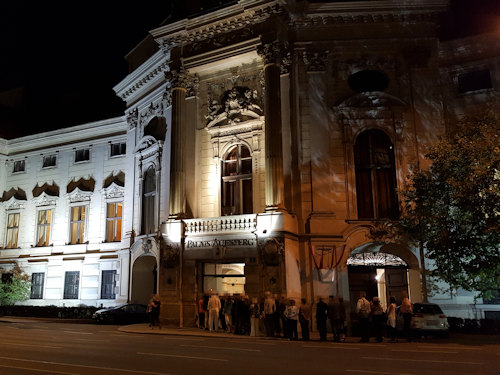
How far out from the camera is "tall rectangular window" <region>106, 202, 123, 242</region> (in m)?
33.9

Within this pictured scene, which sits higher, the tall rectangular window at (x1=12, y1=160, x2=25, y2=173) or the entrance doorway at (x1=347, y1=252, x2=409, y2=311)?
the tall rectangular window at (x1=12, y1=160, x2=25, y2=173)


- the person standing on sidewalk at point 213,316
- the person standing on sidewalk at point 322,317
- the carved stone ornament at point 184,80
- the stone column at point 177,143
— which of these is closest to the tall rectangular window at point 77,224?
the stone column at point 177,143

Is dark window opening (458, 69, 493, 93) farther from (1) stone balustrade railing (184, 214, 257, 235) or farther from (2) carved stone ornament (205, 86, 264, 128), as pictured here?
(1) stone balustrade railing (184, 214, 257, 235)

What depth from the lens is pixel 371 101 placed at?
25.2 metres

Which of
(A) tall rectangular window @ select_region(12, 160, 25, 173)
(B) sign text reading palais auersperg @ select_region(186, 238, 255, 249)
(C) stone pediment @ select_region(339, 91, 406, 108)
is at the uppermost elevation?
(A) tall rectangular window @ select_region(12, 160, 25, 173)

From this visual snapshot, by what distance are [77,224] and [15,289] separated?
6421 mm

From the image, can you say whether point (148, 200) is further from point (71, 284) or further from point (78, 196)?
point (71, 284)

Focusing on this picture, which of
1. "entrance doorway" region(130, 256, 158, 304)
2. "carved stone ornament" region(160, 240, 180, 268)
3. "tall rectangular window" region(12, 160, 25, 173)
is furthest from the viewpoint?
"tall rectangular window" region(12, 160, 25, 173)

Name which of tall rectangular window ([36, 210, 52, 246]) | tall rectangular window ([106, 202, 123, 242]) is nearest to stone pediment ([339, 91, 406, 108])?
tall rectangular window ([106, 202, 123, 242])

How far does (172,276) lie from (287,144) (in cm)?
921

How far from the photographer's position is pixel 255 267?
2348 cm

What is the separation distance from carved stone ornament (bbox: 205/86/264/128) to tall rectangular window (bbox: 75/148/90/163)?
532 inches

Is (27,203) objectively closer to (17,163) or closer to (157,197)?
(17,163)

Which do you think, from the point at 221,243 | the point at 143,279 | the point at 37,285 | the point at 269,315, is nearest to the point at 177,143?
the point at 221,243
